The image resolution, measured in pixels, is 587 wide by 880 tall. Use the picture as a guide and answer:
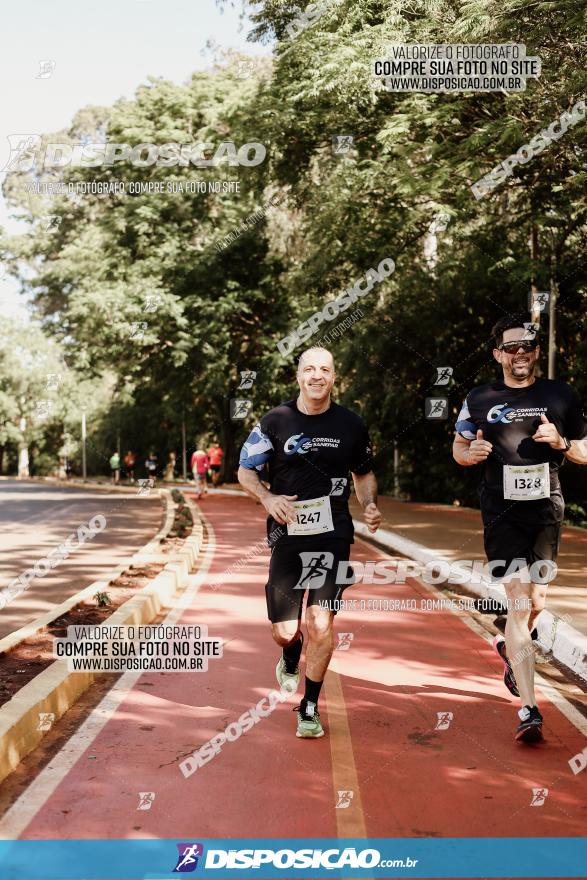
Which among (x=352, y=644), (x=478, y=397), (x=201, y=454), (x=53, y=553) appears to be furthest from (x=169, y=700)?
(x=201, y=454)

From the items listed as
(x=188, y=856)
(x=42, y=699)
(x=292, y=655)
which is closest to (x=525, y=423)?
(x=292, y=655)

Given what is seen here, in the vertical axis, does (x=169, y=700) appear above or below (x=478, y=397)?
below

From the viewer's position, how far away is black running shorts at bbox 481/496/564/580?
5732 millimetres

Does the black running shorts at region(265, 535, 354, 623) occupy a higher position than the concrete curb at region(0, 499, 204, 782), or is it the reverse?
the black running shorts at region(265, 535, 354, 623)

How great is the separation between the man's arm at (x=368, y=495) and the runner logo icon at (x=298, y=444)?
0.39 meters

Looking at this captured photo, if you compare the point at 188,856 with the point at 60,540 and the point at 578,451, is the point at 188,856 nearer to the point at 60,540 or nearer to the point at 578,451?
the point at 578,451

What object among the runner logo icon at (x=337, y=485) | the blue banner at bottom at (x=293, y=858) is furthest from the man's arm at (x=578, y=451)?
the blue banner at bottom at (x=293, y=858)

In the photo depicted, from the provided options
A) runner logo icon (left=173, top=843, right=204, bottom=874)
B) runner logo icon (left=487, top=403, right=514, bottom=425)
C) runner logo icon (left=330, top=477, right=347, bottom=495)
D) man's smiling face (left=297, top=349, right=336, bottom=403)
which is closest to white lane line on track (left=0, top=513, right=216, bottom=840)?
runner logo icon (left=173, top=843, right=204, bottom=874)

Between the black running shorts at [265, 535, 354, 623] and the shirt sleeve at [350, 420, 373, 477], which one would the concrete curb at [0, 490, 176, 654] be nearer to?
Answer: the black running shorts at [265, 535, 354, 623]

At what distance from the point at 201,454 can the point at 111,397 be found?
24890 mm

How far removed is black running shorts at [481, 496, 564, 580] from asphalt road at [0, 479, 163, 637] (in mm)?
4936

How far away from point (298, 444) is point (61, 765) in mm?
2120

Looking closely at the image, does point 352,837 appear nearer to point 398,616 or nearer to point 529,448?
point 529,448

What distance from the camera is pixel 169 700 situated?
6.63 meters
